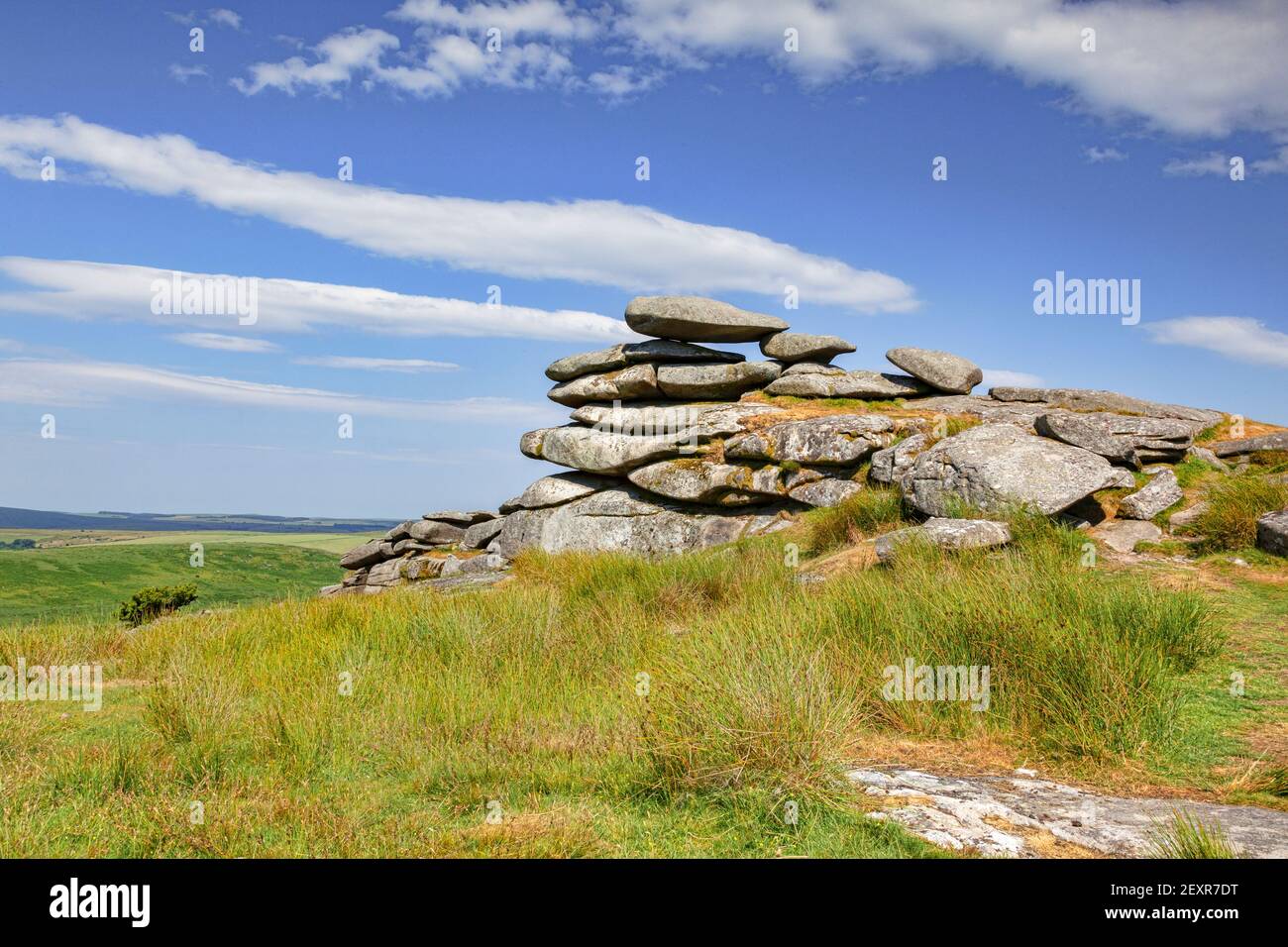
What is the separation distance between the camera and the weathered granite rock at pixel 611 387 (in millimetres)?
21859

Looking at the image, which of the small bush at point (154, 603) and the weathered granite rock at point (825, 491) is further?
the weathered granite rock at point (825, 491)

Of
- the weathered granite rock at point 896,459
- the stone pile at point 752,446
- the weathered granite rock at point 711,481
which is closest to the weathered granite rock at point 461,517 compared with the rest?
the stone pile at point 752,446

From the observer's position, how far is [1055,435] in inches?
585

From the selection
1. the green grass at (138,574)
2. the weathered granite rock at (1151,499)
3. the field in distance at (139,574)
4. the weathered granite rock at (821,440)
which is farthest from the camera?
the green grass at (138,574)

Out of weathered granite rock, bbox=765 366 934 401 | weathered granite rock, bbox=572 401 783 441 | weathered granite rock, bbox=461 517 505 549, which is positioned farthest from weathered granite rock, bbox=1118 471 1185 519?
weathered granite rock, bbox=461 517 505 549

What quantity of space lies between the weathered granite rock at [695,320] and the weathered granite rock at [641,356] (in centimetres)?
32

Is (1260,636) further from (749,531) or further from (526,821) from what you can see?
(749,531)

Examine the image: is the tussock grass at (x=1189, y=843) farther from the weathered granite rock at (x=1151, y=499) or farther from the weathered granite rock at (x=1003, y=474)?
the weathered granite rock at (x=1151, y=499)

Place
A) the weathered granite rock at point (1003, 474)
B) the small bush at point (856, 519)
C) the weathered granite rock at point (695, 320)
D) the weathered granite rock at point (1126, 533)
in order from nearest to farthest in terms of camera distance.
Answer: the weathered granite rock at point (1126, 533), the weathered granite rock at point (1003, 474), the small bush at point (856, 519), the weathered granite rock at point (695, 320)

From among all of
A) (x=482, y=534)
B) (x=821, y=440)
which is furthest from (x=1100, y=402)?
(x=482, y=534)

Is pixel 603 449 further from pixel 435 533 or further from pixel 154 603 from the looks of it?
pixel 154 603

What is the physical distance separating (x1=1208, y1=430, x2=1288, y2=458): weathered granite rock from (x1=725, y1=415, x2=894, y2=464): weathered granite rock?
19.8 ft

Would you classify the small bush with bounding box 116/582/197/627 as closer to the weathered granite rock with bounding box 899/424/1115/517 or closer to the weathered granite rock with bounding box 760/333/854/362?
the weathered granite rock with bounding box 899/424/1115/517
